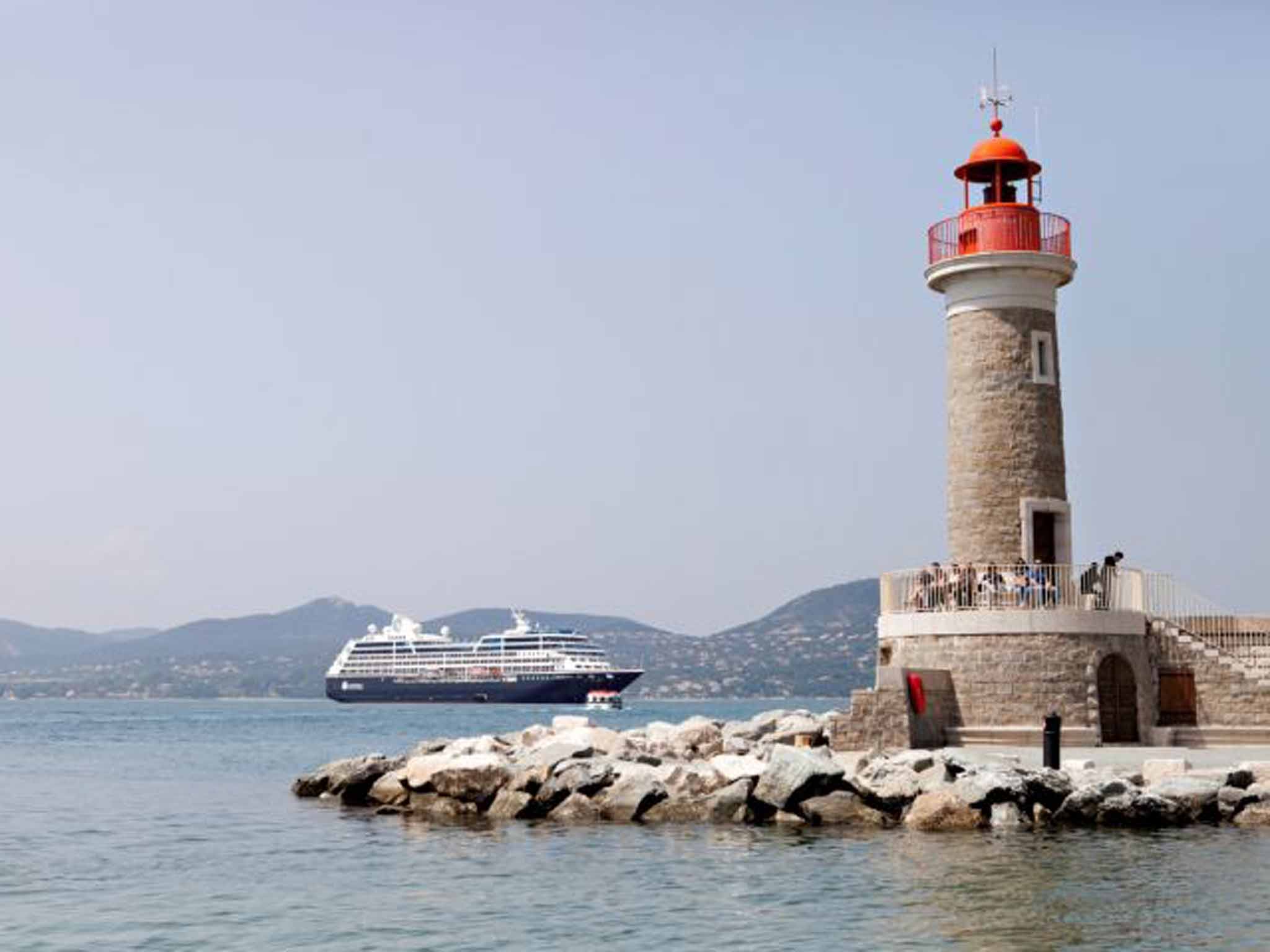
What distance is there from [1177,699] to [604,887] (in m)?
13.0

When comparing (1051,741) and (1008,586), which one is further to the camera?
(1008,586)

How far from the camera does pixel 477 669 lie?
116 meters

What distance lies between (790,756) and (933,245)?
9424mm

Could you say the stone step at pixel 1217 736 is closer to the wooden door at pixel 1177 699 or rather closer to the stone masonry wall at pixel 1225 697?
the stone masonry wall at pixel 1225 697

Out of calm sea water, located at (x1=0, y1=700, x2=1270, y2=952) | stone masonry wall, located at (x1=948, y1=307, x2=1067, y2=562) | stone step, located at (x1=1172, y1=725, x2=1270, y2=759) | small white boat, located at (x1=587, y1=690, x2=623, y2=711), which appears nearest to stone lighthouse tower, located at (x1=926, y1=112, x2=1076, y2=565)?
stone masonry wall, located at (x1=948, y1=307, x2=1067, y2=562)

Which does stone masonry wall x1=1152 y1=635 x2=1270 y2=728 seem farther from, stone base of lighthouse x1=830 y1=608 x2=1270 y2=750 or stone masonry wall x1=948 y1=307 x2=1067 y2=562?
stone masonry wall x1=948 y1=307 x2=1067 y2=562

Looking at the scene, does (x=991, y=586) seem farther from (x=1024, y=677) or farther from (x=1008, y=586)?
(x=1024, y=677)

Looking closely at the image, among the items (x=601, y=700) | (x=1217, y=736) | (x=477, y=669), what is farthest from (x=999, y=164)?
(x=477, y=669)

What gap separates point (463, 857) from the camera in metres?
18.2

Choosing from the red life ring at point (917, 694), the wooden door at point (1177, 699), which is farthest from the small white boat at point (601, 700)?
the red life ring at point (917, 694)

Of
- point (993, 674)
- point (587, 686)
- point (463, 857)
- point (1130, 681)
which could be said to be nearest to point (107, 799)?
point (463, 857)

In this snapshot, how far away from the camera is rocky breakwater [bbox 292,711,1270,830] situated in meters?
19.6

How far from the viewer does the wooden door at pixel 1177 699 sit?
25453 mm

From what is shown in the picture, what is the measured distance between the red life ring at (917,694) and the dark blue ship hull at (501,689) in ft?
291
